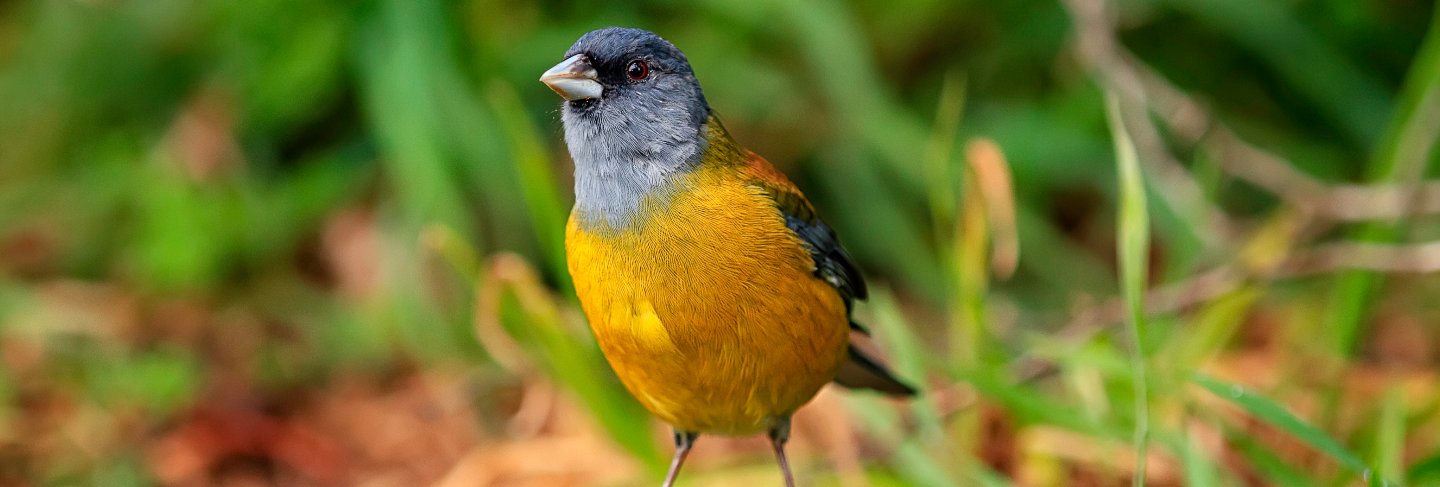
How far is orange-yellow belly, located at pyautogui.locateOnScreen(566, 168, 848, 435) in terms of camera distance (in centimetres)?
200

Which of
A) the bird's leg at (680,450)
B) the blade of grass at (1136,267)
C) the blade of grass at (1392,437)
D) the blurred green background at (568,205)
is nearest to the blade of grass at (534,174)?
the blurred green background at (568,205)

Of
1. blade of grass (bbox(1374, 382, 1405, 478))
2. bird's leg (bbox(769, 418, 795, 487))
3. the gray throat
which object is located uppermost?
the gray throat

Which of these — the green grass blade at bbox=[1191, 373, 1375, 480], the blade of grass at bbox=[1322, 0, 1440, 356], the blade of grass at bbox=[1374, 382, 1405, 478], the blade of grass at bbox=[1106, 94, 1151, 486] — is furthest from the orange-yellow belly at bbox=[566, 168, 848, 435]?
the blade of grass at bbox=[1322, 0, 1440, 356]

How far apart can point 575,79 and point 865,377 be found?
2.65 ft

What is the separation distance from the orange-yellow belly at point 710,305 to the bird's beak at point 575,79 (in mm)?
207

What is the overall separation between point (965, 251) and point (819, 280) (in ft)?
3.62

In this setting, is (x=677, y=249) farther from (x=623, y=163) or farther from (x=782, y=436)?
(x=782, y=436)

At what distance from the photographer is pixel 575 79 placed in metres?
2.02

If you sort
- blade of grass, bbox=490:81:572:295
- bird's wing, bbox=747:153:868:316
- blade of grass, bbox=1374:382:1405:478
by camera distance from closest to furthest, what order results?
bird's wing, bbox=747:153:868:316 < blade of grass, bbox=1374:382:1405:478 < blade of grass, bbox=490:81:572:295

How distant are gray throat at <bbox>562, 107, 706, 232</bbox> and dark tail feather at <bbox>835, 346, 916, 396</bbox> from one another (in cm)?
55

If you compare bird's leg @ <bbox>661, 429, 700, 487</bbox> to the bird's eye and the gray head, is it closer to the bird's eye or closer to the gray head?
the gray head

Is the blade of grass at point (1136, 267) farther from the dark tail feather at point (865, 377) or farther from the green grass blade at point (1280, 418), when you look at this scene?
the dark tail feather at point (865, 377)

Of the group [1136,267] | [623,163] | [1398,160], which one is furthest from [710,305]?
[1398,160]

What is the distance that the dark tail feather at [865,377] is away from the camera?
94.6 inches
